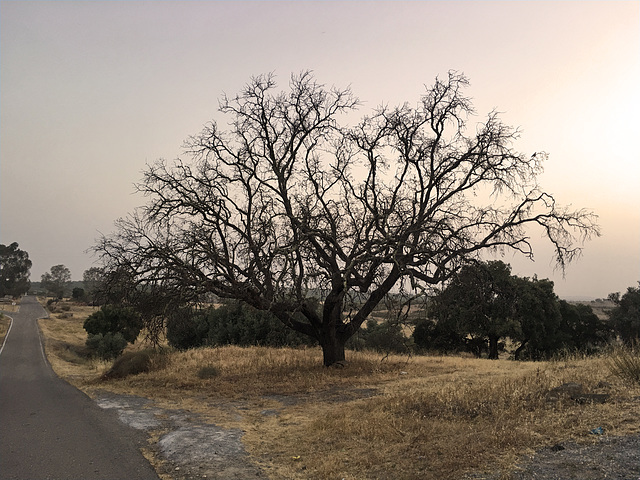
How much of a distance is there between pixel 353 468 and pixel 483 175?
456 inches

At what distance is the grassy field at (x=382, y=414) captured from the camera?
19.3ft

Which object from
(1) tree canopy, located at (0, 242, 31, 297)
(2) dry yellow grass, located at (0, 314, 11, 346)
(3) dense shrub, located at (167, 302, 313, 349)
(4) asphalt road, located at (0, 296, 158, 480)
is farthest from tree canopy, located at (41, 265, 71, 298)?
(4) asphalt road, located at (0, 296, 158, 480)

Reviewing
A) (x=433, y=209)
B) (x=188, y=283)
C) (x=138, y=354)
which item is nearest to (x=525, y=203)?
(x=433, y=209)

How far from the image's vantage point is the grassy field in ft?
19.3

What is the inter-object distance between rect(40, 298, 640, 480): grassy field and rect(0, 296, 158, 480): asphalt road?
5.22 ft

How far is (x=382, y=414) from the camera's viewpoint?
322 inches

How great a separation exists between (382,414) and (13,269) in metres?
120

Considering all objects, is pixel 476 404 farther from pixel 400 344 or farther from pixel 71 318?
pixel 71 318

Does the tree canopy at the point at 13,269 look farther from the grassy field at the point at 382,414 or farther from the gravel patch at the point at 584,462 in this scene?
the gravel patch at the point at 584,462

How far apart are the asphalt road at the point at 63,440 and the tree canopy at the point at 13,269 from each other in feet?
353

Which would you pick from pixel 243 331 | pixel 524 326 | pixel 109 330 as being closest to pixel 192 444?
pixel 243 331

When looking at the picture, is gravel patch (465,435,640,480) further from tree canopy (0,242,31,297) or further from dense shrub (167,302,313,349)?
tree canopy (0,242,31,297)

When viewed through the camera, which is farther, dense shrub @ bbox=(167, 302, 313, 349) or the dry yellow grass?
the dry yellow grass

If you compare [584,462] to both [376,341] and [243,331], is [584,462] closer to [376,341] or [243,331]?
[376,341]
